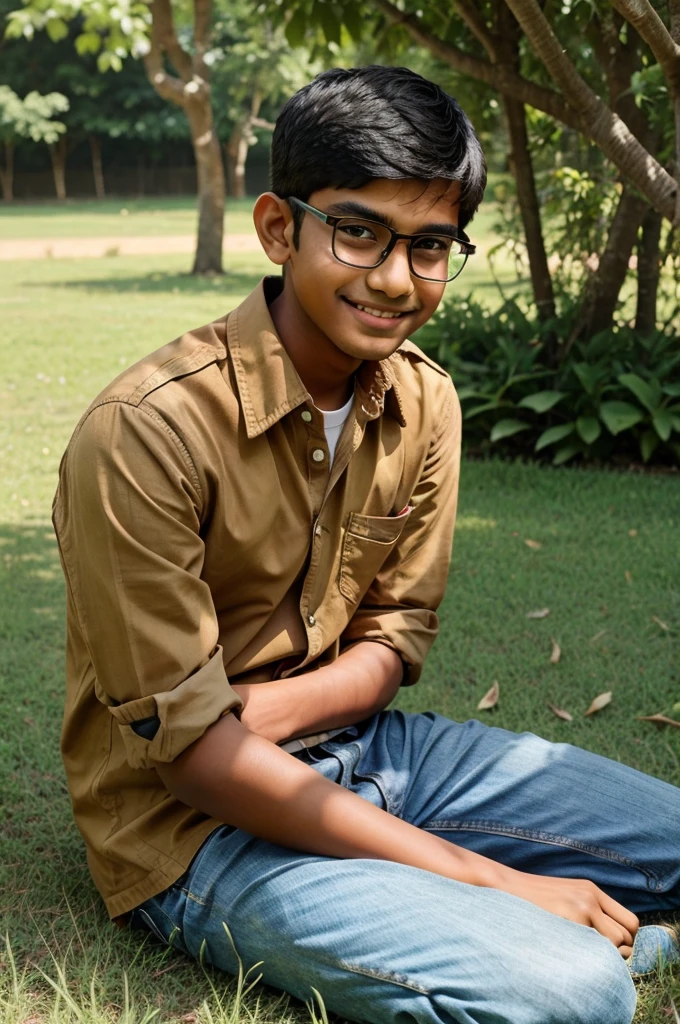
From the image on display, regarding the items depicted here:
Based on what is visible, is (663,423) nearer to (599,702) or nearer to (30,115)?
(599,702)

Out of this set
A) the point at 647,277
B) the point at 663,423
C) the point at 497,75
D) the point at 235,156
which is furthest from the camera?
the point at 235,156

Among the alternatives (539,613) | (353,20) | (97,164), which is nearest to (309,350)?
(539,613)

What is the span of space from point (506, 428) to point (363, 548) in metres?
3.96

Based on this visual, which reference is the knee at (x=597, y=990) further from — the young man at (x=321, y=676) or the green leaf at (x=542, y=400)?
the green leaf at (x=542, y=400)

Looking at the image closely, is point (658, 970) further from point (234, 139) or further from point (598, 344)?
point (234, 139)

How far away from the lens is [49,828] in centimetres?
307

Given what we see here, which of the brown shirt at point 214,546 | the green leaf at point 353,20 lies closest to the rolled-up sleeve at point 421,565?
the brown shirt at point 214,546

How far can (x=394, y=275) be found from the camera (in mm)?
2295

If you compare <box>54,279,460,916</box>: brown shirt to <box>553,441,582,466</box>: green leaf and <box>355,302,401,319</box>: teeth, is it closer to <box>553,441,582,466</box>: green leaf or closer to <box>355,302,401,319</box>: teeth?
<box>355,302,401,319</box>: teeth

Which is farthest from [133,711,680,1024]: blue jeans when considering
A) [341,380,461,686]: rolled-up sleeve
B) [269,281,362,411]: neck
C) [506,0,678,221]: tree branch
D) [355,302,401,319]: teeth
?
[506,0,678,221]: tree branch

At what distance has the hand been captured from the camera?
229cm

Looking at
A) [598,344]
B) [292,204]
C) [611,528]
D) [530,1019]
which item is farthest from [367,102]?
[598,344]

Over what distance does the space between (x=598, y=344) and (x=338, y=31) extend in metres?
2.25

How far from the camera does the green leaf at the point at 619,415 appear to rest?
243 inches
